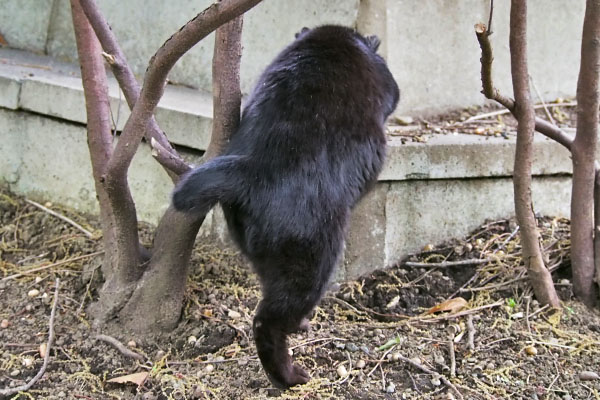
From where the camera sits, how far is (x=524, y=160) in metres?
3.13

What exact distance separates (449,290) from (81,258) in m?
1.88

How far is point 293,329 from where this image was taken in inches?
97.4

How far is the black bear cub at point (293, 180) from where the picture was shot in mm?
2361

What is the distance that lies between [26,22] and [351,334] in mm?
3164

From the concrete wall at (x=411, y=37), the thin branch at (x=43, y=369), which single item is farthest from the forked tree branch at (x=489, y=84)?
the thin branch at (x=43, y=369)

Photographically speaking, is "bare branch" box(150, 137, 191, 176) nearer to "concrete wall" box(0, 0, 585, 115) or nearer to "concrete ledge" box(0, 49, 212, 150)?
"concrete ledge" box(0, 49, 212, 150)

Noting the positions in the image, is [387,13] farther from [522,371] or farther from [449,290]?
[522,371]

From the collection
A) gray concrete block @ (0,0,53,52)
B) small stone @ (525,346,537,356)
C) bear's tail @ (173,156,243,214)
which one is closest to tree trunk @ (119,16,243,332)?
bear's tail @ (173,156,243,214)

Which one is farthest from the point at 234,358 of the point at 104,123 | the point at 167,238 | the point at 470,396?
the point at 104,123

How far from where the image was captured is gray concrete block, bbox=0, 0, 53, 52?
15.5 feet

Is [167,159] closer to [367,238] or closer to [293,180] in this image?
[293,180]

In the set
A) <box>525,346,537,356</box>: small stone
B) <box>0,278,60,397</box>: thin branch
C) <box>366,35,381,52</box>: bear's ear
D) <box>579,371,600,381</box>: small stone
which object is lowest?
<box>0,278,60,397</box>: thin branch

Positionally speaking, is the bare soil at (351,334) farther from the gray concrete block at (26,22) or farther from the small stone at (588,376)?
the gray concrete block at (26,22)

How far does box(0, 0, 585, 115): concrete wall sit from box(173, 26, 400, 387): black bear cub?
1.37m
